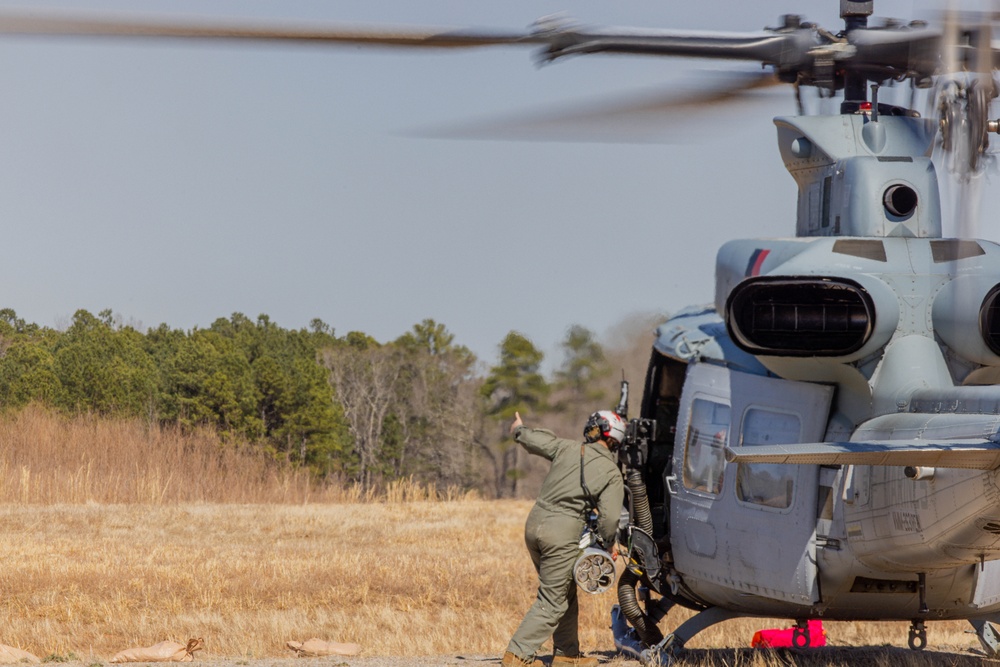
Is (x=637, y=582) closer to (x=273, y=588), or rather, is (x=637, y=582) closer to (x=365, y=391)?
(x=273, y=588)

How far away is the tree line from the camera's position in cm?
2598

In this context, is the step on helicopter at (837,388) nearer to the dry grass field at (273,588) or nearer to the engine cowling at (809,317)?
the engine cowling at (809,317)

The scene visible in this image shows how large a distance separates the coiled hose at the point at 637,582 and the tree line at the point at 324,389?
315 inches

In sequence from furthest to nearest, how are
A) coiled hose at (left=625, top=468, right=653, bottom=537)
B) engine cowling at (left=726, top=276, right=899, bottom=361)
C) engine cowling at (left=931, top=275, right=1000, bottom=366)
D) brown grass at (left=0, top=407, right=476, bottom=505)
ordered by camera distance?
1. brown grass at (left=0, top=407, right=476, bottom=505)
2. coiled hose at (left=625, top=468, right=653, bottom=537)
3. engine cowling at (left=726, top=276, right=899, bottom=361)
4. engine cowling at (left=931, top=275, right=1000, bottom=366)

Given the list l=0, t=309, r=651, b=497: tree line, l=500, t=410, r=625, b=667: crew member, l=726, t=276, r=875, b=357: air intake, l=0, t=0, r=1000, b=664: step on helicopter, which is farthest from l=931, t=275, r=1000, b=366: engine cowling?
l=0, t=309, r=651, b=497: tree line

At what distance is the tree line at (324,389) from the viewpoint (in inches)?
1023

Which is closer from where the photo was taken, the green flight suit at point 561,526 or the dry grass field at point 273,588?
the green flight suit at point 561,526

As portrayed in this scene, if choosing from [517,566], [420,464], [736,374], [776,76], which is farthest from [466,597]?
[420,464]

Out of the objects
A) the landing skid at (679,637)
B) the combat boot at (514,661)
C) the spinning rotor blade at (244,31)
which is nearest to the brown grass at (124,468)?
the combat boot at (514,661)

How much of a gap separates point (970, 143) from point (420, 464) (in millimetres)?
38779

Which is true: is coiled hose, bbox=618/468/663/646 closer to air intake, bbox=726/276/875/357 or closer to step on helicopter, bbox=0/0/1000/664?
step on helicopter, bbox=0/0/1000/664

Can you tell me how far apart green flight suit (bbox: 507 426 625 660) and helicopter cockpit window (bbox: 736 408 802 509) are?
104cm

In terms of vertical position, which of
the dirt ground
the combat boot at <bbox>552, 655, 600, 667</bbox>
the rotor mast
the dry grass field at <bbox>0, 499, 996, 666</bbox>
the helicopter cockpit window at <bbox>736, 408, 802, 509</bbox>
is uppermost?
the rotor mast

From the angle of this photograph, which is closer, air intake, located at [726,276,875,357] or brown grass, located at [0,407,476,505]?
air intake, located at [726,276,875,357]
